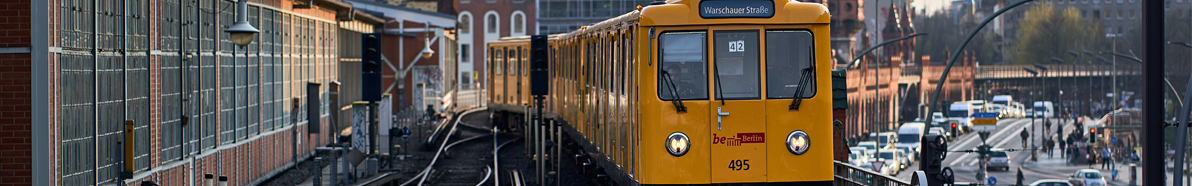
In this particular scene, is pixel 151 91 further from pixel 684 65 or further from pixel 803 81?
pixel 803 81

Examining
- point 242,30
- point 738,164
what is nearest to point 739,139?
point 738,164

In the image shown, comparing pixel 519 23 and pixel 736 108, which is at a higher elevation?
pixel 519 23

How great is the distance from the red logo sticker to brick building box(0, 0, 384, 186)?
5843 mm

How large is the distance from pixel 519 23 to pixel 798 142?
8206 cm

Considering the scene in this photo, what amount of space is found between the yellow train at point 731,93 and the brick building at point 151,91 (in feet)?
17.3

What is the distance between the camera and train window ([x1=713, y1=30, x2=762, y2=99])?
1159 centimetres

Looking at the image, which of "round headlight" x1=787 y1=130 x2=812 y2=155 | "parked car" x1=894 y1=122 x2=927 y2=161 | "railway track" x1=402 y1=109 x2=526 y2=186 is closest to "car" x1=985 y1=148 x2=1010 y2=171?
"parked car" x1=894 y1=122 x2=927 y2=161

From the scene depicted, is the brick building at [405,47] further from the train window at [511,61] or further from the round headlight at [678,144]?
the round headlight at [678,144]

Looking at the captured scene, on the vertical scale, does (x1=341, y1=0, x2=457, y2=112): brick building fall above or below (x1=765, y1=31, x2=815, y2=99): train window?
above

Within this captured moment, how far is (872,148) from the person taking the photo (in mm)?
57844

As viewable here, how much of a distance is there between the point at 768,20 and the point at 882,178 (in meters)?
2.17

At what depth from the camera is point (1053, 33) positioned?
10919cm

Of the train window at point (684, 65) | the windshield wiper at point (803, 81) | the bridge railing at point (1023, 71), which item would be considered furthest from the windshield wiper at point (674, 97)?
the bridge railing at point (1023, 71)

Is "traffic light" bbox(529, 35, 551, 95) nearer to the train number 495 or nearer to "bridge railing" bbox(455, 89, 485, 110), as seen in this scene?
the train number 495
